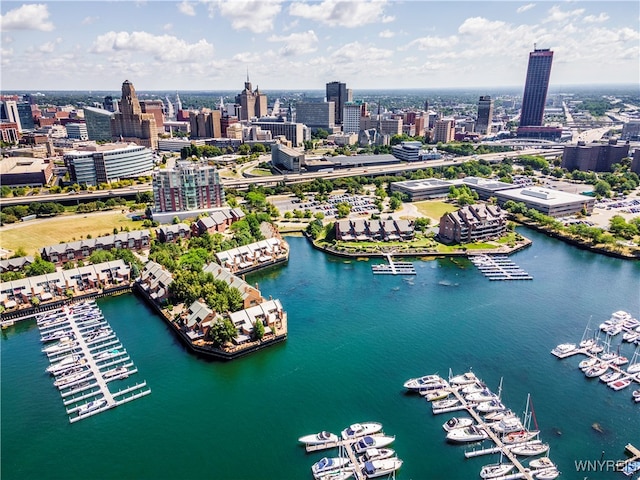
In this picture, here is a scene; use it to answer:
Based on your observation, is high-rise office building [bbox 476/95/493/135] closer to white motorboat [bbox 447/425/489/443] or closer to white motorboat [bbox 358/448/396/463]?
white motorboat [bbox 447/425/489/443]

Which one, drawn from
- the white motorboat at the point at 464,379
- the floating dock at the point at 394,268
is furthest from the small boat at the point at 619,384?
the floating dock at the point at 394,268

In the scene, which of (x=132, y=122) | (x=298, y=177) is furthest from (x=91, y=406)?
(x=132, y=122)

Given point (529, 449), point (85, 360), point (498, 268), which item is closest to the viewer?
point (529, 449)

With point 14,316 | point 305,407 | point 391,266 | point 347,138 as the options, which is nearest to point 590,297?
point 391,266

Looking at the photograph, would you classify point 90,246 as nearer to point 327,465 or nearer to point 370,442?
point 327,465

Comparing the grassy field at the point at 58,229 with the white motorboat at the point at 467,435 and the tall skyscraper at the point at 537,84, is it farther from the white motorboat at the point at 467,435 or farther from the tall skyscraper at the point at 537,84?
the tall skyscraper at the point at 537,84

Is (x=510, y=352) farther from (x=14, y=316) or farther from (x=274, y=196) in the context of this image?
(x=274, y=196)
